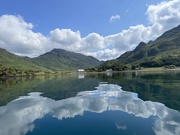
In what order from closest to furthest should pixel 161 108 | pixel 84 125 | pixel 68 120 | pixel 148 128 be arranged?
pixel 148 128 → pixel 84 125 → pixel 68 120 → pixel 161 108

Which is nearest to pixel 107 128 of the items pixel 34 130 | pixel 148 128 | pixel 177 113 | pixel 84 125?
pixel 84 125

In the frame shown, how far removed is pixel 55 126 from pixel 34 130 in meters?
2.94

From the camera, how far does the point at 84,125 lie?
26453 mm

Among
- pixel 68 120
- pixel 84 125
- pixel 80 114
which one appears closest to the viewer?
pixel 84 125

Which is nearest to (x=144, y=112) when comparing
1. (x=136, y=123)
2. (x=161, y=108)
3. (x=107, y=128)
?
(x=161, y=108)

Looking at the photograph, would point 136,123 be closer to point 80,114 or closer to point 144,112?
point 144,112

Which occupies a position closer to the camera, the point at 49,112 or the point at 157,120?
the point at 157,120

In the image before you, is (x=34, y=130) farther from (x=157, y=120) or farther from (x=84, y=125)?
(x=157, y=120)

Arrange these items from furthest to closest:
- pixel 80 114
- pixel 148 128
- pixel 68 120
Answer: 1. pixel 80 114
2. pixel 68 120
3. pixel 148 128

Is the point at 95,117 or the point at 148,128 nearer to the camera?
the point at 148,128

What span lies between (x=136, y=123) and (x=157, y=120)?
3.60m

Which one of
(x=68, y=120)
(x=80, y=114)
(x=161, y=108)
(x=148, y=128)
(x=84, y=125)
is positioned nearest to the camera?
(x=148, y=128)

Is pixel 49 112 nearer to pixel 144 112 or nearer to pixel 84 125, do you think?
pixel 84 125

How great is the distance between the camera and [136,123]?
26.8 m
